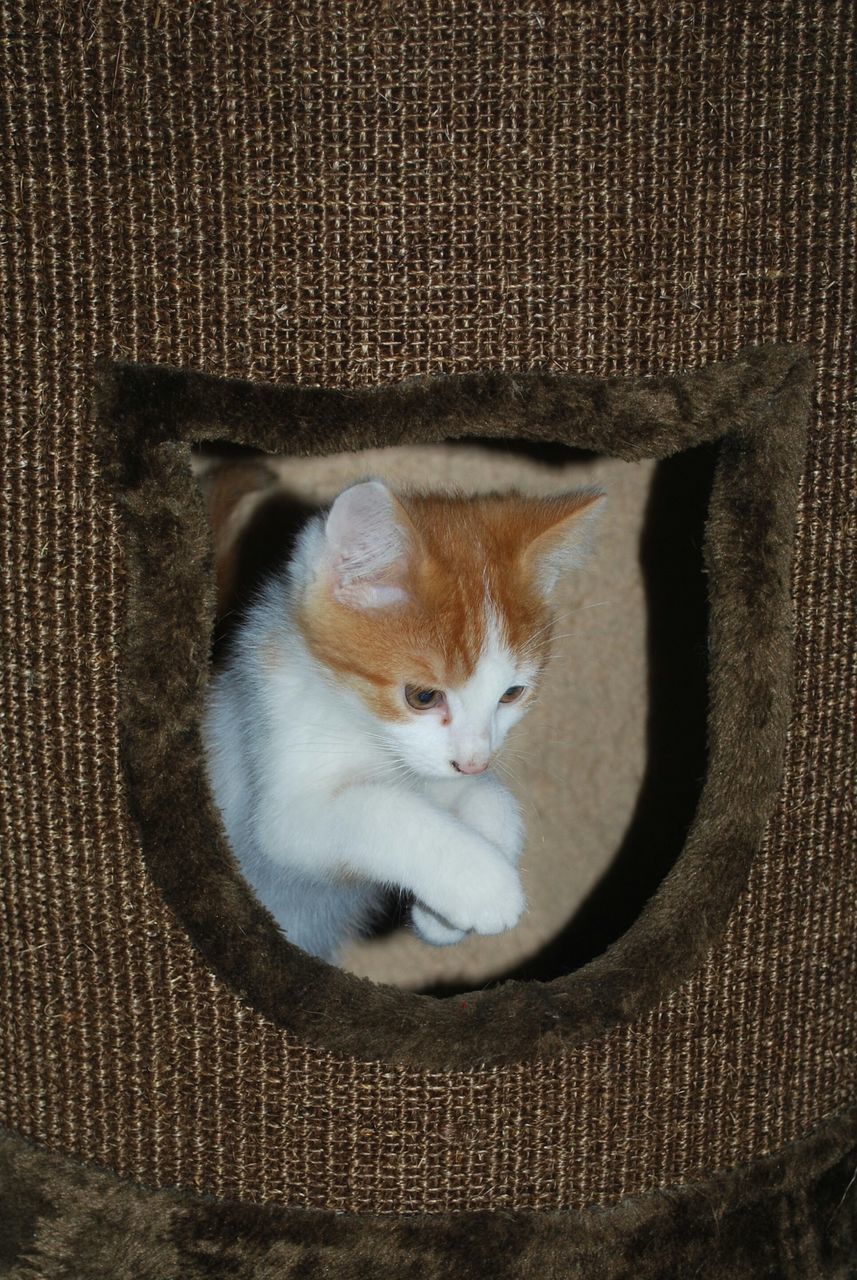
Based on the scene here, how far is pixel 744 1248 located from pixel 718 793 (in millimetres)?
561

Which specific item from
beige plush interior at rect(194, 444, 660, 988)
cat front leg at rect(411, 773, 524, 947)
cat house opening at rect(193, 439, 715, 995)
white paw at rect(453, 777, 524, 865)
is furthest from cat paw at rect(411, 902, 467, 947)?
beige plush interior at rect(194, 444, 660, 988)

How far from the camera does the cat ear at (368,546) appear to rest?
1.11 m

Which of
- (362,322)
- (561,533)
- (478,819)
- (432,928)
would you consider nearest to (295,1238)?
(432,928)

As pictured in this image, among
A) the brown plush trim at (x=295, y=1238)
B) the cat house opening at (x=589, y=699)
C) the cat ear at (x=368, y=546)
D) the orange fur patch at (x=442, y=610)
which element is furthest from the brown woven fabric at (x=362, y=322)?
the cat house opening at (x=589, y=699)

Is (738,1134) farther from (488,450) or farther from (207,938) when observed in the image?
(488,450)

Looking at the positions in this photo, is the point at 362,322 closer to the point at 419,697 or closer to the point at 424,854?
the point at 419,697

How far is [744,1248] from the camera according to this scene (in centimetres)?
124

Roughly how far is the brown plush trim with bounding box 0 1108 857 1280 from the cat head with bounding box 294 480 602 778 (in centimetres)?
51

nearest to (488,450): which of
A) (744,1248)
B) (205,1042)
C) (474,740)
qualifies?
(474,740)

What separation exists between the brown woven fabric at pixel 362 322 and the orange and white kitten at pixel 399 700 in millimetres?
195

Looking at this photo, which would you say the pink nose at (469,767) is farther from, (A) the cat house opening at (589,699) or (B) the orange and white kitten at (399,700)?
(A) the cat house opening at (589,699)

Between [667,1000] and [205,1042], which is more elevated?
[667,1000]

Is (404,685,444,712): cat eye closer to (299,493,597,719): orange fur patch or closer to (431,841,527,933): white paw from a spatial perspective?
(299,493,597,719): orange fur patch

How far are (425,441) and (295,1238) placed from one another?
2.88ft
